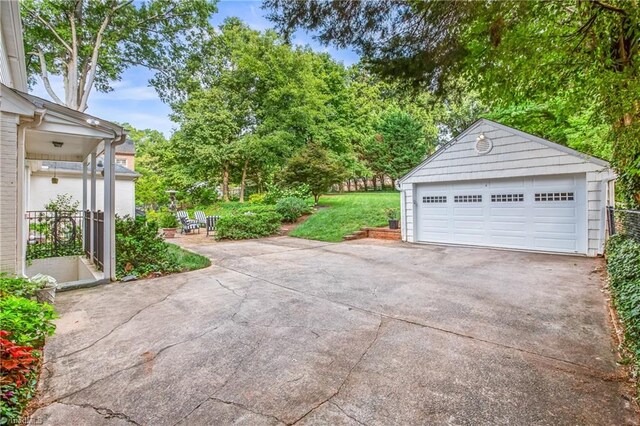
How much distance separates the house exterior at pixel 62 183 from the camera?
10633mm

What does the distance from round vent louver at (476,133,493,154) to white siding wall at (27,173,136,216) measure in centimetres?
1253

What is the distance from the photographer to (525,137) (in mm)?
7625

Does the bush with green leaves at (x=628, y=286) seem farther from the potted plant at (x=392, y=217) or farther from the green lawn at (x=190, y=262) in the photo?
the green lawn at (x=190, y=262)

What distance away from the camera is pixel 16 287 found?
366 centimetres

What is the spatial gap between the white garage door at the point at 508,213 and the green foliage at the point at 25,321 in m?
9.16

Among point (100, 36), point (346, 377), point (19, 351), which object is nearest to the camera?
point (19, 351)

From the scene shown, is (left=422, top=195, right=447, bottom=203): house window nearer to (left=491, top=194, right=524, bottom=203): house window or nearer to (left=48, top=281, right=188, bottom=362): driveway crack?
(left=491, top=194, right=524, bottom=203): house window

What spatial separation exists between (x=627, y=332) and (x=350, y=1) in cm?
477

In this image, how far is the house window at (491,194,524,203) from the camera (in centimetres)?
789


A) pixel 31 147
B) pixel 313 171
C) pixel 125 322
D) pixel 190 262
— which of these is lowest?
pixel 125 322

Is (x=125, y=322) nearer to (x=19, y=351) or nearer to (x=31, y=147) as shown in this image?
(x=19, y=351)

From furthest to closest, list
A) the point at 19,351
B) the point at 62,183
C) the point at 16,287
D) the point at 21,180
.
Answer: the point at 62,183
the point at 21,180
the point at 16,287
the point at 19,351

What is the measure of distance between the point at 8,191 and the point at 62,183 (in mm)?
8870

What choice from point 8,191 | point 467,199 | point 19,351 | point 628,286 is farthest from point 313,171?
point 19,351
